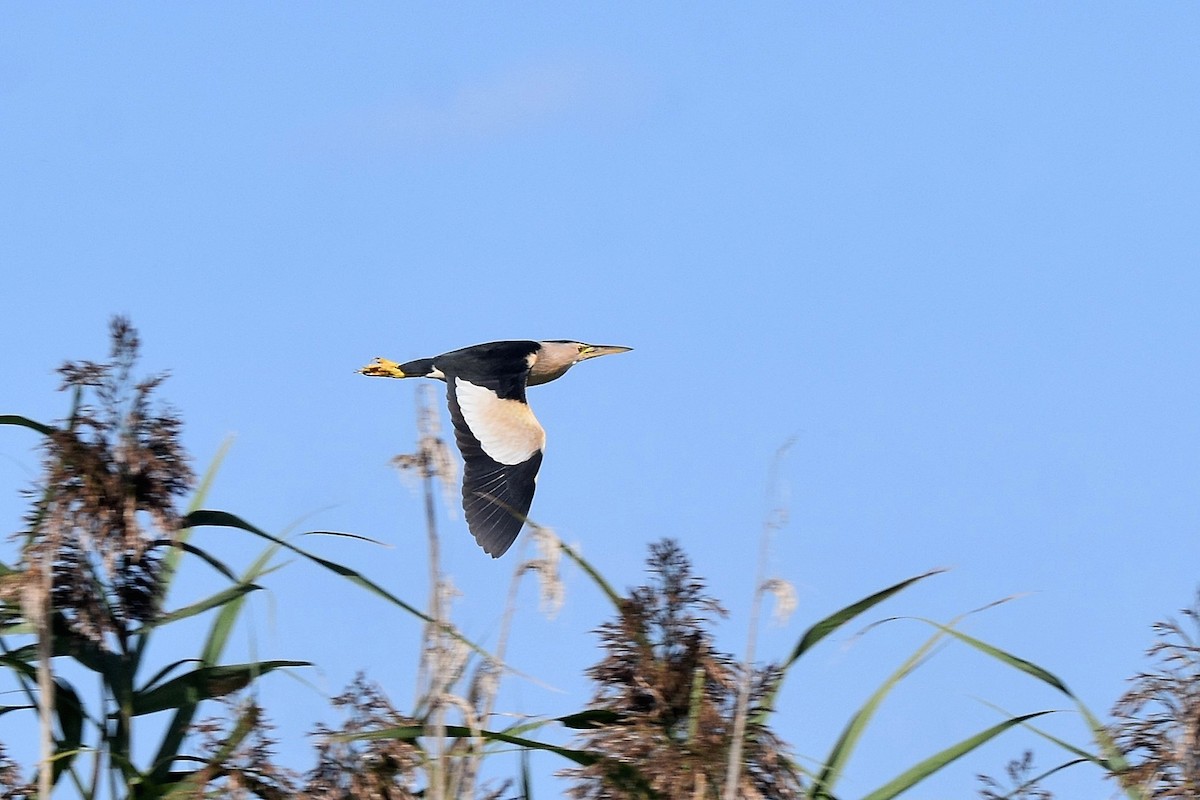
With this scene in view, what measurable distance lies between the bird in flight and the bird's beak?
1.46 metres

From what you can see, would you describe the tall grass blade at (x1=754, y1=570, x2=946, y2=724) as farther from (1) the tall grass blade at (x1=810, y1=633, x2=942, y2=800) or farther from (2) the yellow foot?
(2) the yellow foot

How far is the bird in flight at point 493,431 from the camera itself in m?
7.68

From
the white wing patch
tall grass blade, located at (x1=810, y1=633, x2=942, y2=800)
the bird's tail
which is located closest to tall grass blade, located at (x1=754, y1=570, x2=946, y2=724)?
tall grass blade, located at (x1=810, y1=633, x2=942, y2=800)

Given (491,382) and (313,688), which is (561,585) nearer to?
(313,688)

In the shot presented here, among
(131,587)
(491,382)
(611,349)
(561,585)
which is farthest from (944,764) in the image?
(611,349)

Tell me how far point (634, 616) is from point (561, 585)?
0.72 ft

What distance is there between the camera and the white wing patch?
8.12 m

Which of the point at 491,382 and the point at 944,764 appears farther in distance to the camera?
the point at 491,382

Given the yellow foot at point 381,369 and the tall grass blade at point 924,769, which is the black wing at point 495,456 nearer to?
the yellow foot at point 381,369

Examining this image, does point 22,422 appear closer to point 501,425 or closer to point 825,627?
point 825,627

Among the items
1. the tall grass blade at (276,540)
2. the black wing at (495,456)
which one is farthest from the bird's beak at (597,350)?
the tall grass blade at (276,540)

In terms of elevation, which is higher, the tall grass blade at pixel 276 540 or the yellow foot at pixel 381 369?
the yellow foot at pixel 381 369

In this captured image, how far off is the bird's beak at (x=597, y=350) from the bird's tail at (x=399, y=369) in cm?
132

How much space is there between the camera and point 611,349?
463 inches
